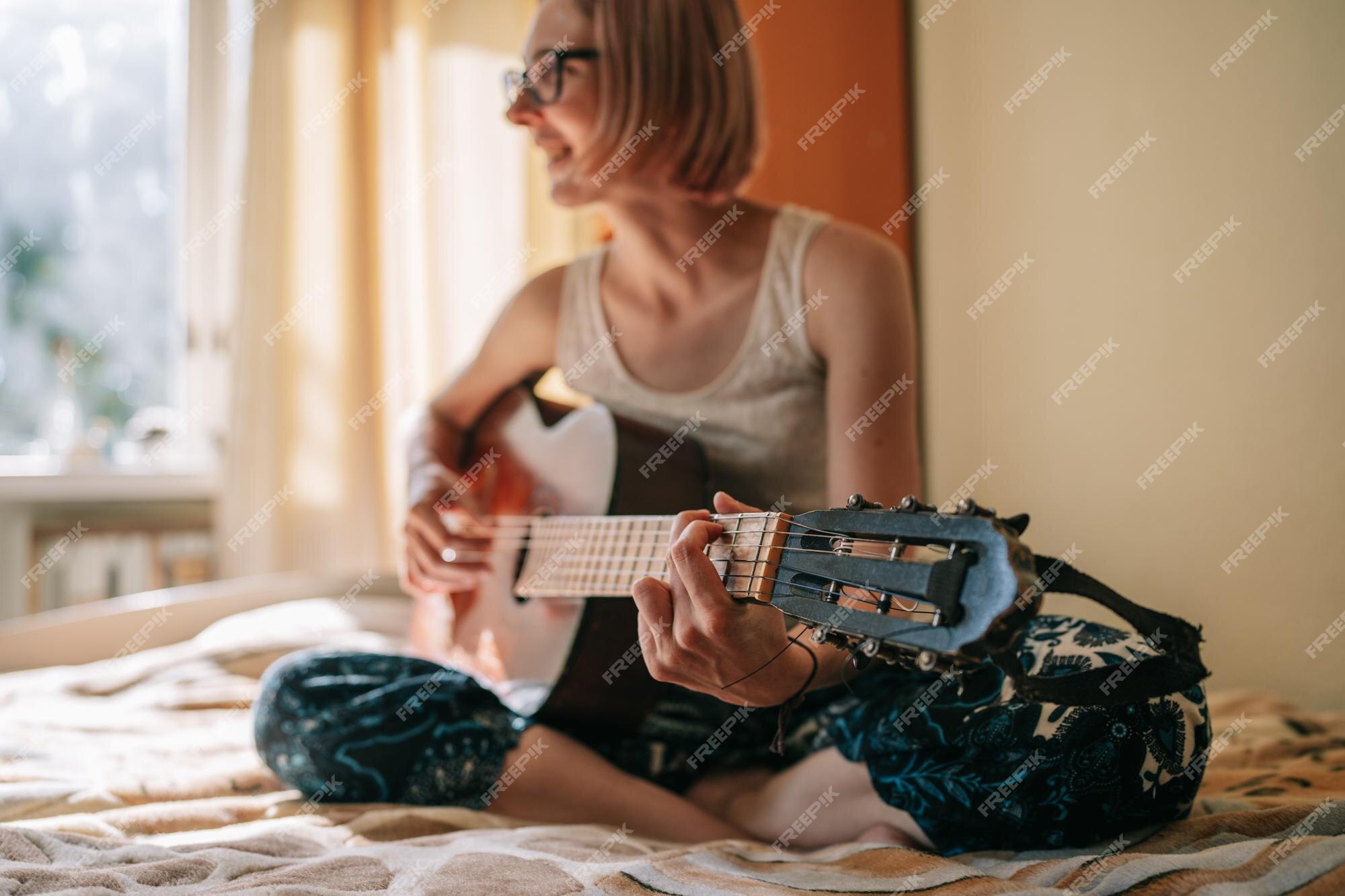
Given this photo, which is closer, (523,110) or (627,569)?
(627,569)

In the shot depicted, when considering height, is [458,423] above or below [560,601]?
above

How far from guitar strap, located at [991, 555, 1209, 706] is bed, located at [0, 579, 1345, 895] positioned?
0.34 feet

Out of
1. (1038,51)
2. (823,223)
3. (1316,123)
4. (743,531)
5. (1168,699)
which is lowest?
(1168,699)

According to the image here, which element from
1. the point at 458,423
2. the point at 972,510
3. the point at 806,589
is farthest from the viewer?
the point at 458,423

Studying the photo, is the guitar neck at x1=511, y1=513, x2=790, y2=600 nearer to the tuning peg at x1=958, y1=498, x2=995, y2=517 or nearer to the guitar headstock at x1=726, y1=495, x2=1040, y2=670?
the guitar headstock at x1=726, y1=495, x2=1040, y2=670

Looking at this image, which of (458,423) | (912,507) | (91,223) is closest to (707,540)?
(912,507)

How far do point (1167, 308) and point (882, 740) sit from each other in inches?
31.6

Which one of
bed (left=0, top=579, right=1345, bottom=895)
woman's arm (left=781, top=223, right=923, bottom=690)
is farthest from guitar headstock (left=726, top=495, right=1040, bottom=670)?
woman's arm (left=781, top=223, right=923, bottom=690)

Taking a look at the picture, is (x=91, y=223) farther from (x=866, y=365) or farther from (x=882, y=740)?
(x=882, y=740)

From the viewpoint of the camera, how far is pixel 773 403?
1.02 m

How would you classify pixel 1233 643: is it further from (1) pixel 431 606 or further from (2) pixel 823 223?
(1) pixel 431 606

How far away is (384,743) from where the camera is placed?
864mm

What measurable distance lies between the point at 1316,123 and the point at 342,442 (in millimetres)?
2159

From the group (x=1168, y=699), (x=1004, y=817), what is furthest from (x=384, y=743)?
(x=1168, y=699)
